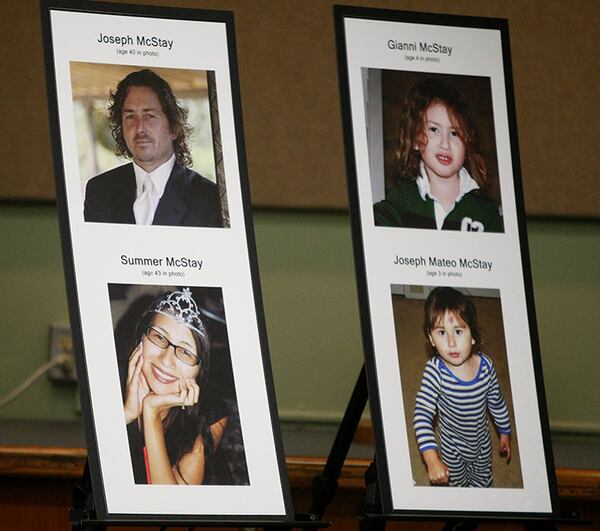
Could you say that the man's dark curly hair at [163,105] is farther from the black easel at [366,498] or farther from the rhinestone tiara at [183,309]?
the black easel at [366,498]

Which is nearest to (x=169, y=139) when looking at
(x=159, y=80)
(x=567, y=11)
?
→ (x=159, y=80)

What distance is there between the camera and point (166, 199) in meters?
1.35

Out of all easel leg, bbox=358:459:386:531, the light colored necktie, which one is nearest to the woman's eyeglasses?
the light colored necktie

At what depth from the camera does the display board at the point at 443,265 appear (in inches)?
52.8

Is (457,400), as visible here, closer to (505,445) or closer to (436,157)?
(505,445)

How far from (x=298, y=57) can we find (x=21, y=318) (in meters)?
0.85

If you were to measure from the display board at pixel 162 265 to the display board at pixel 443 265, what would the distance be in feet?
0.51

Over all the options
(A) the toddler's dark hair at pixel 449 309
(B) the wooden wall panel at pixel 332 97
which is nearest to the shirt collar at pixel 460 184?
(A) the toddler's dark hair at pixel 449 309

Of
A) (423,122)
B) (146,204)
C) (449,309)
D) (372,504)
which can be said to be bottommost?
(372,504)

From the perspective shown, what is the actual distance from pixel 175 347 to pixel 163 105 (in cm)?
32

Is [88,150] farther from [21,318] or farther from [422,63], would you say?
[21,318]

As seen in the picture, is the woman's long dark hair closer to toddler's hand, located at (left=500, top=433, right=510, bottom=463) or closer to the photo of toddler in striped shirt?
the photo of toddler in striped shirt

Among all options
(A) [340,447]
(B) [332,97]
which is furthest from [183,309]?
(B) [332,97]

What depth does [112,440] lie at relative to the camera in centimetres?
123
